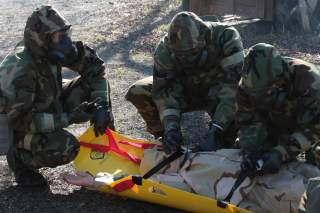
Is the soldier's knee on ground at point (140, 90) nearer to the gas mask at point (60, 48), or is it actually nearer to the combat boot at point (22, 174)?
the gas mask at point (60, 48)

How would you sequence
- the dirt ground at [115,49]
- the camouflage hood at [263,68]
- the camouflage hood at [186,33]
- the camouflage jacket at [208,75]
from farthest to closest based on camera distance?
the camouflage jacket at [208,75] → the camouflage hood at [186,33] → the dirt ground at [115,49] → the camouflage hood at [263,68]

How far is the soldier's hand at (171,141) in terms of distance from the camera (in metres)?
4.57

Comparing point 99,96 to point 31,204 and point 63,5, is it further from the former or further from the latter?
point 63,5

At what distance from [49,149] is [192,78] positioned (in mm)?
1341

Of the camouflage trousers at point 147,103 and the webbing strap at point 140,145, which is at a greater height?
the camouflage trousers at point 147,103

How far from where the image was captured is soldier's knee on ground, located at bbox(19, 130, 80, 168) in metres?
4.77

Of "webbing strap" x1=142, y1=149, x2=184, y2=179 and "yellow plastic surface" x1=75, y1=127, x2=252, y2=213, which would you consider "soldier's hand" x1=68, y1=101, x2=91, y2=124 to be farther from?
"webbing strap" x1=142, y1=149, x2=184, y2=179

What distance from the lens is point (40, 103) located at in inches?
193

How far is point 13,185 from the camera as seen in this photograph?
4.94 meters

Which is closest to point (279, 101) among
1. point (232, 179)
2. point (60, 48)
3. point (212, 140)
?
point (232, 179)

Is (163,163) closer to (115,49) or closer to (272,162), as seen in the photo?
(272,162)

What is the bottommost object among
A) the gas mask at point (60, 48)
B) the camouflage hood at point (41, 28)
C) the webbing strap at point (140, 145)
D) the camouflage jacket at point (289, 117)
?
the webbing strap at point (140, 145)

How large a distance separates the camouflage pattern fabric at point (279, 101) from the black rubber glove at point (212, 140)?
27cm

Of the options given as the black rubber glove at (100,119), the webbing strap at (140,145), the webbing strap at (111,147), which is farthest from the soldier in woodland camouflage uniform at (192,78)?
the black rubber glove at (100,119)
